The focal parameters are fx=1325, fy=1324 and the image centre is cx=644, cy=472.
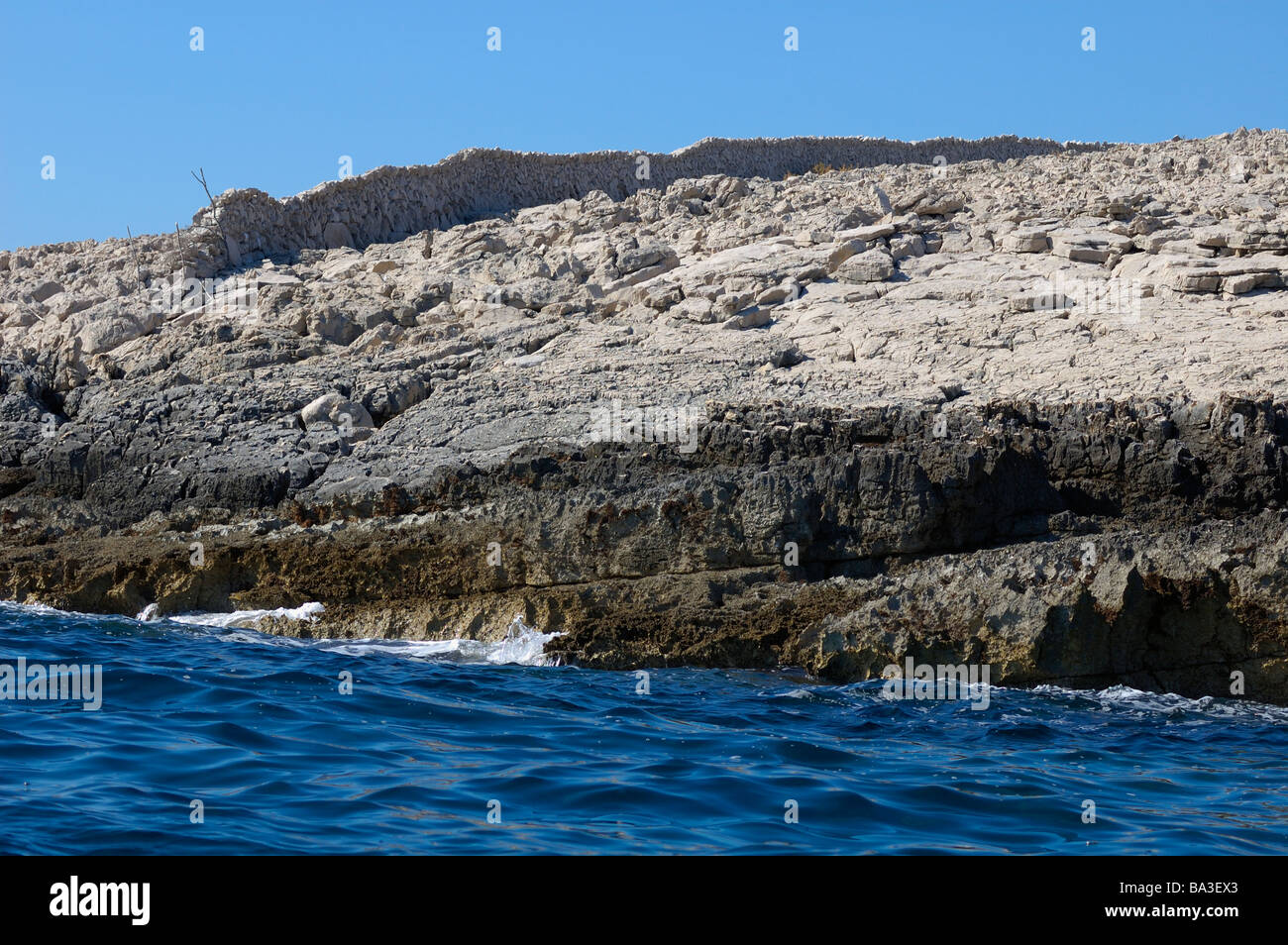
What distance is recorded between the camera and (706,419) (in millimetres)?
11977

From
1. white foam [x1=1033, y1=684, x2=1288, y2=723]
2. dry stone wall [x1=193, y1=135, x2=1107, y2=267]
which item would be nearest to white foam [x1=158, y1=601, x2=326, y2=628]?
white foam [x1=1033, y1=684, x2=1288, y2=723]

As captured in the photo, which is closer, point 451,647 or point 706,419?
point 451,647

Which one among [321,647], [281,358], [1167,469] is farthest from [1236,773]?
[281,358]

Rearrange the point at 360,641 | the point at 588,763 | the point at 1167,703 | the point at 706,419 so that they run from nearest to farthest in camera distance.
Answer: the point at 588,763 < the point at 1167,703 < the point at 360,641 < the point at 706,419

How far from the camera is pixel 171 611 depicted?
10820 mm

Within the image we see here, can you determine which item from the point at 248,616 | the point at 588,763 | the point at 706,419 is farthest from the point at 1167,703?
the point at 248,616

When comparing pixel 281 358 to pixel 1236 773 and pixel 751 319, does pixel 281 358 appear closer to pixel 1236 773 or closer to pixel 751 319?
pixel 751 319

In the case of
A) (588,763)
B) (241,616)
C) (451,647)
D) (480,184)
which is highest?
(480,184)

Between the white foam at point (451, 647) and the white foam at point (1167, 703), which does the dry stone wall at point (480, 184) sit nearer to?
the white foam at point (451, 647)

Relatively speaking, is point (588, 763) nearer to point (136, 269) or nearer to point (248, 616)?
point (248, 616)

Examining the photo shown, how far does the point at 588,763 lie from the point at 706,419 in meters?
5.74

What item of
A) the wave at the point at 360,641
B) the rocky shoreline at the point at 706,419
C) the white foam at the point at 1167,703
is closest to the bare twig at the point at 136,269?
the rocky shoreline at the point at 706,419

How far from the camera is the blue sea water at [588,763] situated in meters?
5.40

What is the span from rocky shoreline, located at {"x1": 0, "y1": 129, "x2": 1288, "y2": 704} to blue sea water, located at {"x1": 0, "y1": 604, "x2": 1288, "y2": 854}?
666mm
